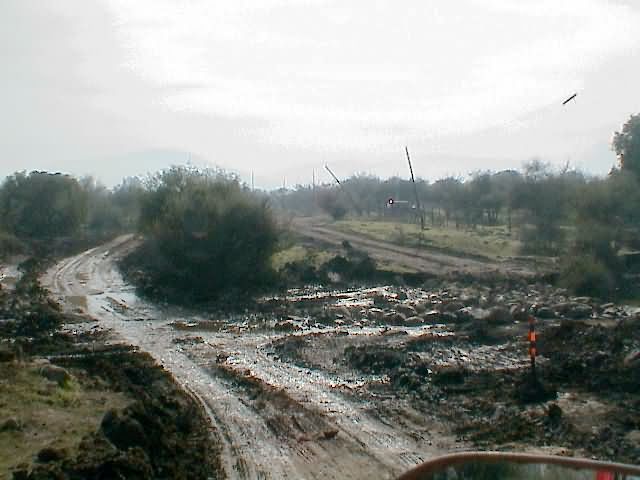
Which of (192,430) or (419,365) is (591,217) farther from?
(192,430)

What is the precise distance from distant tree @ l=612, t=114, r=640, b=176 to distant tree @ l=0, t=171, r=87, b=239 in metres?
47.8

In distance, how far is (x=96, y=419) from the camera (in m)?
12.8

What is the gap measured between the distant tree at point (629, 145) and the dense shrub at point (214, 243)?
78.1 ft

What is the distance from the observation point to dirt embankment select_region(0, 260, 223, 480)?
936cm

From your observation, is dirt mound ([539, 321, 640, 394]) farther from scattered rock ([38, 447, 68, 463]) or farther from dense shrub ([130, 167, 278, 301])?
dense shrub ([130, 167, 278, 301])

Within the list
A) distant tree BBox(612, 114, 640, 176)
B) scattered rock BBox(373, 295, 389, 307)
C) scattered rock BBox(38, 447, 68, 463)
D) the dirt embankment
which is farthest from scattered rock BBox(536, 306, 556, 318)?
distant tree BBox(612, 114, 640, 176)

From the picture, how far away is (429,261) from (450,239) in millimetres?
8211

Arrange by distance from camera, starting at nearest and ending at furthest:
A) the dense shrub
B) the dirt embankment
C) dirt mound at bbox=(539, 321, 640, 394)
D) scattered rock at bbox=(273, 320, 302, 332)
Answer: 1. the dirt embankment
2. dirt mound at bbox=(539, 321, 640, 394)
3. scattered rock at bbox=(273, 320, 302, 332)
4. the dense shrub

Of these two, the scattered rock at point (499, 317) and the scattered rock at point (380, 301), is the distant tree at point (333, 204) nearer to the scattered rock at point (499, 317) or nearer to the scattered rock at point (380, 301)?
the scattered rock at point (380, 301)

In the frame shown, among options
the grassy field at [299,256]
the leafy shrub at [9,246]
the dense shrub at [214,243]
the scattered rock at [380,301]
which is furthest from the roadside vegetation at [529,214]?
the leafy shrub at [9,246]

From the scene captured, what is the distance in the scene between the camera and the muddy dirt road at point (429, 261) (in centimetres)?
3928

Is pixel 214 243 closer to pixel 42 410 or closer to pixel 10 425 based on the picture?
pixel 42 410

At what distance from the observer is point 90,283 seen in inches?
1634

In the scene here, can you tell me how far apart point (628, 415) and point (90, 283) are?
33.9 meters
